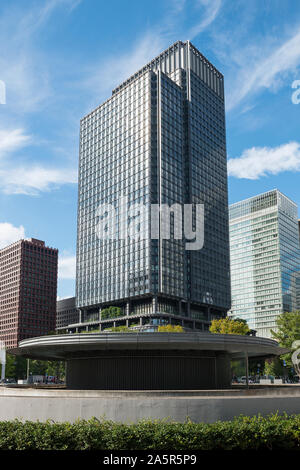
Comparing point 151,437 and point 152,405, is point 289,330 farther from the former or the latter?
point 151,437

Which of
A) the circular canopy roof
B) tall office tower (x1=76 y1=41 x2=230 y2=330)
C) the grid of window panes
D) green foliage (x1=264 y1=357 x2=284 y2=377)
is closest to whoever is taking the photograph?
the circular canopy roof

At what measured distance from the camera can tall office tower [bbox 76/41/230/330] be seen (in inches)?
5551

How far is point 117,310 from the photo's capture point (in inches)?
5689

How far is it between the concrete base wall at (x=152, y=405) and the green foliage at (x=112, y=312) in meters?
119

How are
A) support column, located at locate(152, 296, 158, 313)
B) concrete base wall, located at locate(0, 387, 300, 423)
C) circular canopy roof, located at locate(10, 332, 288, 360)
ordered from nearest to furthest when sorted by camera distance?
concrete base wall, located at locate(0, 387, 300, 423) < circular canopy roof, located at locate(10, 332, 288, 360) < support column, located at locate(152, 296, 158, 313)

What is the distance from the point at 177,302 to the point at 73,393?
120 meters

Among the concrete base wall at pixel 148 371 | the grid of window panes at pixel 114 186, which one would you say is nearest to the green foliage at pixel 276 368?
the grid of window panes at pixel 114 186

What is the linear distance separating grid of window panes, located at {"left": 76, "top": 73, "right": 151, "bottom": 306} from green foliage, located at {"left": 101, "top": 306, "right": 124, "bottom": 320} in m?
4.09

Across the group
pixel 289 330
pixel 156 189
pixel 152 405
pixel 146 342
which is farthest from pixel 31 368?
pixel 152 405

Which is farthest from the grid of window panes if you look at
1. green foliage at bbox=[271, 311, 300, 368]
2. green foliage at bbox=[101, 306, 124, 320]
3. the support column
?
green foliage at bbox=[271, 311, 300, 368]

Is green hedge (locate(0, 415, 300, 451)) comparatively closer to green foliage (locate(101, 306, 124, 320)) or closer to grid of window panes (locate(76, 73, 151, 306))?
grid of window panes (locate(76, 73, 151, 306))

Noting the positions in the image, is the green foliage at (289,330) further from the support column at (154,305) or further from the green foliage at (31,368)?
the green foliage at (31,368)

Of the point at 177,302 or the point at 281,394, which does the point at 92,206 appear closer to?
the point at 177,302
